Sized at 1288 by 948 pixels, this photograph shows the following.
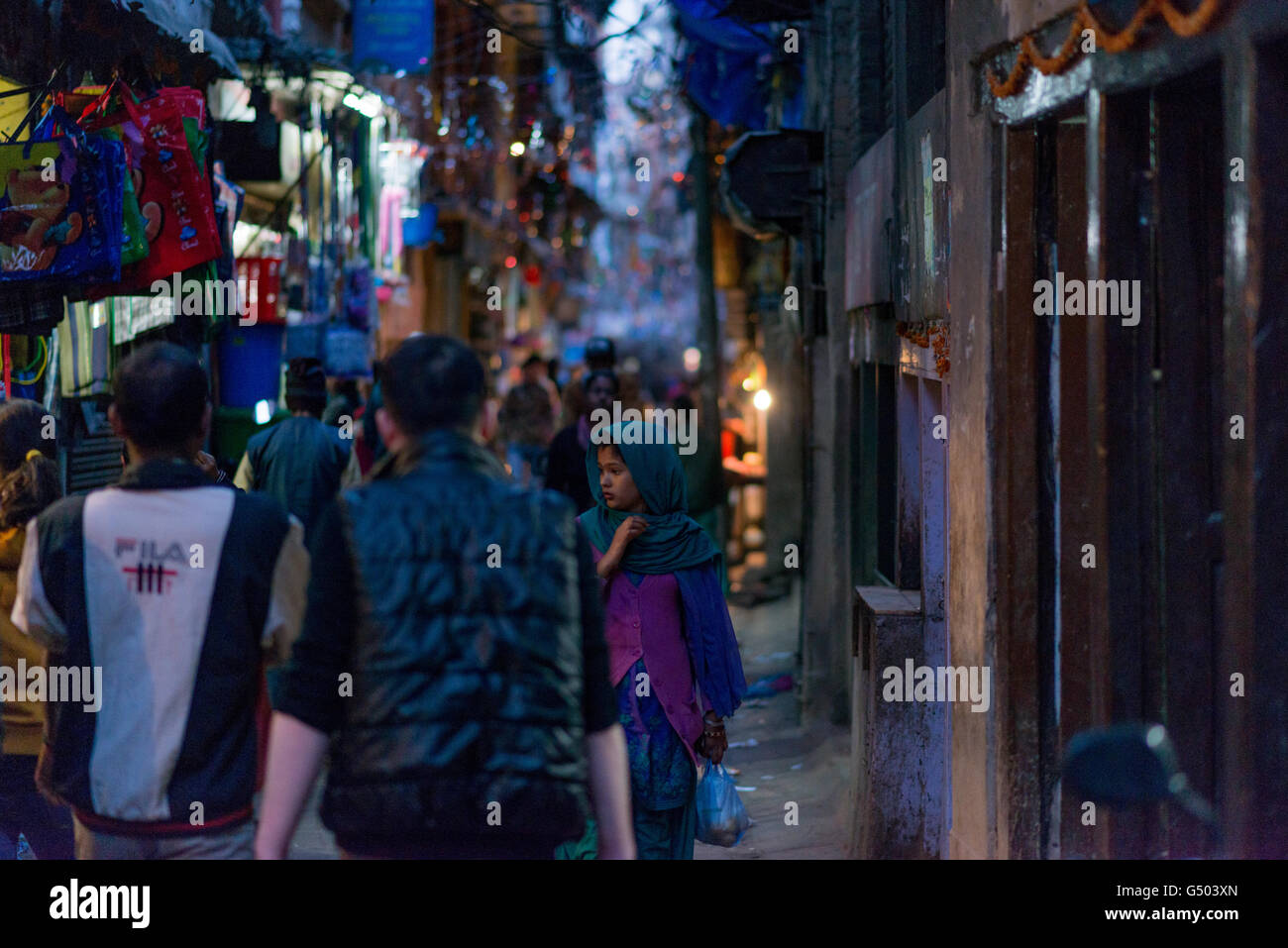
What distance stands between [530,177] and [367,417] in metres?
16.0

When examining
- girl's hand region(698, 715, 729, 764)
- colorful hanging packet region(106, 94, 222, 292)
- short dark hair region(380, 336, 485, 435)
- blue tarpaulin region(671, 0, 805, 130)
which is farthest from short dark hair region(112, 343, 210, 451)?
blue tarpaulin region(671, 0, 805, 130)

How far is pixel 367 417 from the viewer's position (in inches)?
460

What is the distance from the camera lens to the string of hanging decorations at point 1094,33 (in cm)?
392

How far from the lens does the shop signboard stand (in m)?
14.0

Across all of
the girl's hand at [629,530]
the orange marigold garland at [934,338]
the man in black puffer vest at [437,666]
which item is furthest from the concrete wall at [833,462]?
the man in black puffer vest at [437,666]

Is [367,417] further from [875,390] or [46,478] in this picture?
[46,478]

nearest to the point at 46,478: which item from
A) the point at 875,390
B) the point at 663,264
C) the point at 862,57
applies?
the point at 875,390

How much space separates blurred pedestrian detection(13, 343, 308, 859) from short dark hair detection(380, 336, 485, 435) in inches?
20.8

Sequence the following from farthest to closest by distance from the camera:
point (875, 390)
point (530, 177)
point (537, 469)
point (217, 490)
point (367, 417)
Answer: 1. point (530, 177)
2. point (537, 469)
3. point (367, 417)
4. point (875, 390)
5. point (217, 490)

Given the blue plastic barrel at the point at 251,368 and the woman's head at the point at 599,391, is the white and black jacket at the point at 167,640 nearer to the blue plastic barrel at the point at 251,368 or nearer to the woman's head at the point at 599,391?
the woman's head at the point at 599,391

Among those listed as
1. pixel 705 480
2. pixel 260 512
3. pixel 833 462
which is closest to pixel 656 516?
pixel 260 512

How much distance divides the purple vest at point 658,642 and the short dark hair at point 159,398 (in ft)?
6.72

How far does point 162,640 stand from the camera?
363cm

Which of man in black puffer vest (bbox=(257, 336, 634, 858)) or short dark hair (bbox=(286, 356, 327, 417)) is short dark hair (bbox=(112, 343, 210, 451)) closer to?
man in black puffer vest (bbox=(257, 336, 634, 858))
